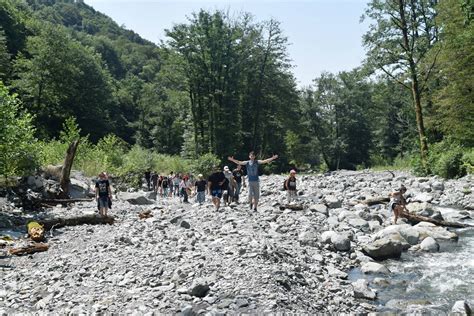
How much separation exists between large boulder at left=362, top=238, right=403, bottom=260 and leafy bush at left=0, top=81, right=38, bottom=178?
13.6 metres

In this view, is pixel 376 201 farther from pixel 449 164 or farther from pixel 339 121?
pixel 339 121

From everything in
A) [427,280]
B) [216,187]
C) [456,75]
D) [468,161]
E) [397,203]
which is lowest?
[427,280]

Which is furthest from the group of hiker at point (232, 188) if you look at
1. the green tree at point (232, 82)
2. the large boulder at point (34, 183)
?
the green tree at point (232, 82)

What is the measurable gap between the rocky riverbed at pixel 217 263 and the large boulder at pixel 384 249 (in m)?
0.03

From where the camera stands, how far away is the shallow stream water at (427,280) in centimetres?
820

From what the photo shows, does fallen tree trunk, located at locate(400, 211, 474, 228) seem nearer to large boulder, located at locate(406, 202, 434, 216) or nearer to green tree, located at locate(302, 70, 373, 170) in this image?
large boulder, located at locate(406, 202, 434, 216)

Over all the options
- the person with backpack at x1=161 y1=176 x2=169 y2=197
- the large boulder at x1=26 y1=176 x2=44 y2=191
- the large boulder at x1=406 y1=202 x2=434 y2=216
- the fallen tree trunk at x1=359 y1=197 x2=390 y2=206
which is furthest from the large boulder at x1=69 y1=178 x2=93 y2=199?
the large boulder at x1=406 y1=202 x2=434 y2=216

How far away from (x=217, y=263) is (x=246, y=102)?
51470 millimetres

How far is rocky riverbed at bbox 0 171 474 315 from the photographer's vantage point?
7.18 meters

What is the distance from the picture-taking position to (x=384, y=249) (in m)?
11.4

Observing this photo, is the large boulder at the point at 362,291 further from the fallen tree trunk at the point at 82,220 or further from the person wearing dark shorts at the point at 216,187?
the fallen tree trunk at the point at 82,220

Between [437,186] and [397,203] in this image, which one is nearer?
[397,203]

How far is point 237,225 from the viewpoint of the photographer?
12578mm

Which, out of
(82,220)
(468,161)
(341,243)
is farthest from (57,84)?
(341,243)
